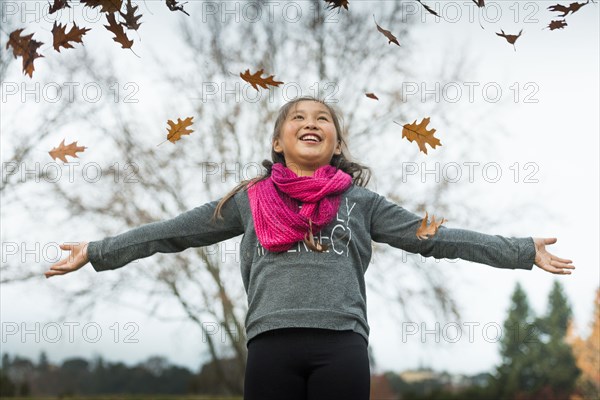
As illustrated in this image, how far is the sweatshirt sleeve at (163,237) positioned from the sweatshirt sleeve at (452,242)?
1.73ft

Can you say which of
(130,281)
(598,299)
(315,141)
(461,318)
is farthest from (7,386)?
(598,299)

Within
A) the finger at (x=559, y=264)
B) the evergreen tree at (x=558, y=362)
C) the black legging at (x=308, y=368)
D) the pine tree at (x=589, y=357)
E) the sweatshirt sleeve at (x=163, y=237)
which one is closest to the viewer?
the black legging at (x=308, y=368)

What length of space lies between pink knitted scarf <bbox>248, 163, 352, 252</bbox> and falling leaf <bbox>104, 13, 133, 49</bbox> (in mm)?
661

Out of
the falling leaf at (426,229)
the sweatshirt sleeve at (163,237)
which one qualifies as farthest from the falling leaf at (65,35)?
the falling leaf at (426,229)

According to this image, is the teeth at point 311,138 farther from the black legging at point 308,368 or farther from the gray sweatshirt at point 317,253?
the black legging at point 308,368

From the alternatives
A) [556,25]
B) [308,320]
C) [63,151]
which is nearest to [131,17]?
[63,151]

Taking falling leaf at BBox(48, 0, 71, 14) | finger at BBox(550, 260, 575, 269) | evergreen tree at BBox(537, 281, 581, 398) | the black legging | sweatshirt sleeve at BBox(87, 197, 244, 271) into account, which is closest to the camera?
the black legging

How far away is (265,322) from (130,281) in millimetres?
7236

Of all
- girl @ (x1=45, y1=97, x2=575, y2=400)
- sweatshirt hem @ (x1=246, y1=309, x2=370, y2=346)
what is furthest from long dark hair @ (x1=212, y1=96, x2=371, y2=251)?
sweatshirt hem @ (x1=246, y1=309, x2=370, y2=346)

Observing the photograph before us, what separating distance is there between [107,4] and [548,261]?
5.65ft

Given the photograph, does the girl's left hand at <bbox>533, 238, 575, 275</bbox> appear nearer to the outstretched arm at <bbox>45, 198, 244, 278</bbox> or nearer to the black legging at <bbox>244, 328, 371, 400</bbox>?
the black legging at <bbox>244, 328, 371, 400</bbox>

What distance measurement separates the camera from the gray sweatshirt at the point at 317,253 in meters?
2.30

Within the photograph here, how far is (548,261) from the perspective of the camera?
8.16 feet

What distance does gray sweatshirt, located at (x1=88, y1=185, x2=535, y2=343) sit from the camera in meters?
2.30
